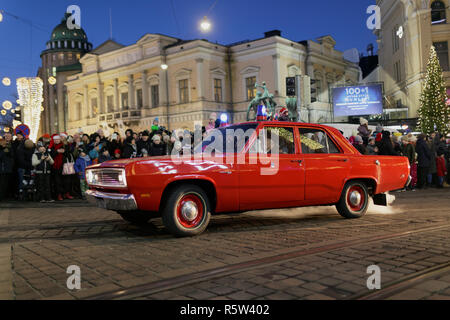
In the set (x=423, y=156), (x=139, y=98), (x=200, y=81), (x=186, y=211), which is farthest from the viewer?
(x=139, y=98)

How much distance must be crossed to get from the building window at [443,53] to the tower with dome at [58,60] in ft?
165

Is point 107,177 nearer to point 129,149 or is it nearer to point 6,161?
point 129,149

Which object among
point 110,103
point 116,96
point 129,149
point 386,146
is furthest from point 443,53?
point 110,103

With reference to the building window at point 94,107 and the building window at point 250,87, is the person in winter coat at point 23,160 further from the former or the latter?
the building window at point 94,107

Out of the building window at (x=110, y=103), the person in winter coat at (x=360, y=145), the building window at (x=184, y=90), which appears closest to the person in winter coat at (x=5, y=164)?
the person in winter coat at (x=360, y=145)

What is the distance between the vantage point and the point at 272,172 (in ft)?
21.3

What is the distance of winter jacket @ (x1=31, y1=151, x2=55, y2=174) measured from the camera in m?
11.9

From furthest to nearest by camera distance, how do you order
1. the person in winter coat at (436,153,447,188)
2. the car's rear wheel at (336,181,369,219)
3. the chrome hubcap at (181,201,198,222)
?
the person in winter coat at (436,153,447,188) < the car's rear wheel at (336,181,369,219) < the chrome hubcap at (181,201,198,222)

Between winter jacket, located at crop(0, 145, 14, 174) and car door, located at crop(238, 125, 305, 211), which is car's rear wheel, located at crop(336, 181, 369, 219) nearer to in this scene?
car door, located at crop(238, 125, 305, 211)

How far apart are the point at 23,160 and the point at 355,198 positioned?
379 inches

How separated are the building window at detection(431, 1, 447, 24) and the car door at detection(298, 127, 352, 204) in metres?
32.7

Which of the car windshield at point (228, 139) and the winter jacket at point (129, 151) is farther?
the winter jacket at point (129, 151)

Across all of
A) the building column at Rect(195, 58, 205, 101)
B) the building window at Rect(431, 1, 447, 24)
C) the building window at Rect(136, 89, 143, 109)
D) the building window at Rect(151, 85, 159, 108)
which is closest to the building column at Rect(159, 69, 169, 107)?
the building window at Rect(151, 85, 159, 108)

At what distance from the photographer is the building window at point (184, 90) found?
4425 centimetres
